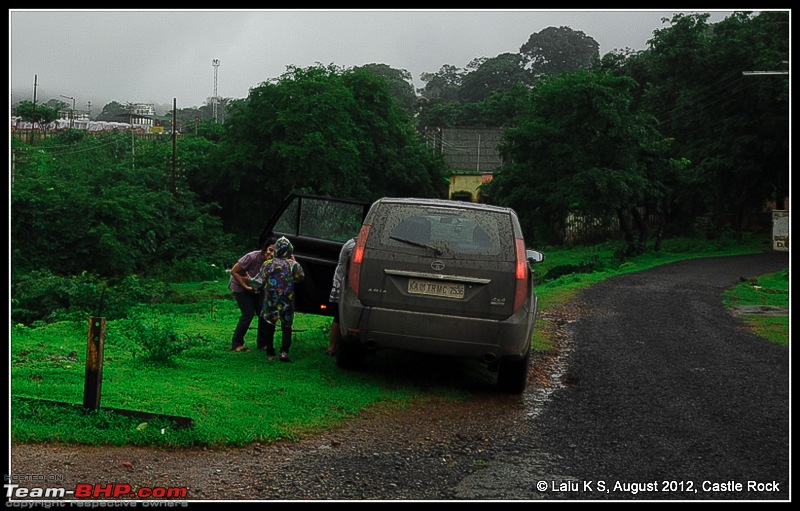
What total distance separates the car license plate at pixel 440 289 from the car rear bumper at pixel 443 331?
0.61ft

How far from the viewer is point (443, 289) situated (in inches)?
333

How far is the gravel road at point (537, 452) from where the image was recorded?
5.73 metres

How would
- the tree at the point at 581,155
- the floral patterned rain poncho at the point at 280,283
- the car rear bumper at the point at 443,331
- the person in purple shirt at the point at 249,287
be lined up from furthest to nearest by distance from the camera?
the tree at the point at 581,155 < the person in purple shirt at the point at 249,287 < the floral patterned rain poncho at the point at 280,283 < the car rear bumper at the point at 443,331

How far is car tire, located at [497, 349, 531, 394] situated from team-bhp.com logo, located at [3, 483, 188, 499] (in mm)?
4083

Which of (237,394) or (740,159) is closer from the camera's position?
(237,394)

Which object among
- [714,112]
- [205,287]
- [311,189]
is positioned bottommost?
[205,287]

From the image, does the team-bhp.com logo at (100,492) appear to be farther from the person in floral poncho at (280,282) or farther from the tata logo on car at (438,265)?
the person in floral poncho at (280,282)

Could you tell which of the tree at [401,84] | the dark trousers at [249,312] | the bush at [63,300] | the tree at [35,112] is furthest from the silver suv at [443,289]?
the tree at [401,84]

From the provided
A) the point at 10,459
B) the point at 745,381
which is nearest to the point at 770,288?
the point at 745,381

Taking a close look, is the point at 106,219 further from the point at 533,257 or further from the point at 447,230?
the point at 447,230

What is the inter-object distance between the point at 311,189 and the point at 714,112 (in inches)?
761

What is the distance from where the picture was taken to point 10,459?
583 cm

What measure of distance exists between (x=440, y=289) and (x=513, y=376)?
48.1 inches

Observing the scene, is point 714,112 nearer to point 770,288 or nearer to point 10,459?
point 770,288
